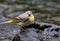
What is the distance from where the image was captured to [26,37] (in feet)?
14.7

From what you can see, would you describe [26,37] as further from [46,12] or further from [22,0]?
[22,0]

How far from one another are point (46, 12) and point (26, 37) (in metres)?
3.70

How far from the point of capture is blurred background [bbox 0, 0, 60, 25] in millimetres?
7354

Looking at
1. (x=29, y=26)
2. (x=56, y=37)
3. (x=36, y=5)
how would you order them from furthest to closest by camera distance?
(x=36, y=5) < (x=29, y=26) < (x=56, y=37)

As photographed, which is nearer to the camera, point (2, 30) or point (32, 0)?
point (2, 30)

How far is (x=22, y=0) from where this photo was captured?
34.2 ft

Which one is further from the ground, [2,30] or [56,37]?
[2,30]

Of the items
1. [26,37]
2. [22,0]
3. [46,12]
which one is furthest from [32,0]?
[26,37]

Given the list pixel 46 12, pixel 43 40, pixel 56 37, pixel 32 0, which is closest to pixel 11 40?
pixel 43 40

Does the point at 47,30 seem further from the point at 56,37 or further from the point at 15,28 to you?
the point at 15,28

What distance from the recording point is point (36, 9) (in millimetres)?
8438

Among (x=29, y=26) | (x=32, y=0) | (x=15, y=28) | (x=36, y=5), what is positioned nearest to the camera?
(x=15, y=28)

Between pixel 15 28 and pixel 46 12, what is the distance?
385 centimetres

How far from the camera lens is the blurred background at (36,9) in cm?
735
